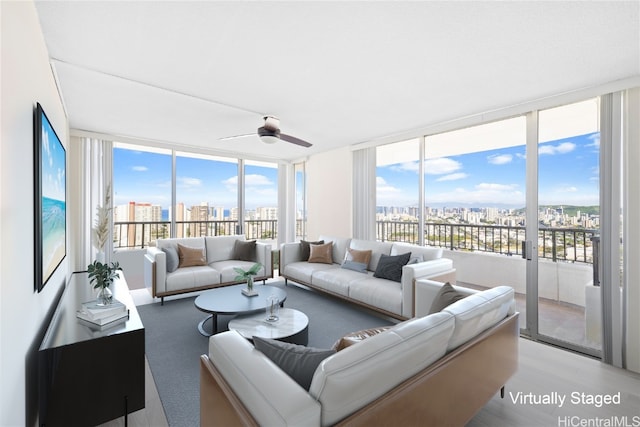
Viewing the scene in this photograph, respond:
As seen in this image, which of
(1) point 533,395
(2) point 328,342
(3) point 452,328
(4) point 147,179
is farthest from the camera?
(4) point 147,179

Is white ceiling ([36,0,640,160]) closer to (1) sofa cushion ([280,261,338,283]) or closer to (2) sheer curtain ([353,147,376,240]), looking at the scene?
(2) sheer curtain ([353,147,376,240])

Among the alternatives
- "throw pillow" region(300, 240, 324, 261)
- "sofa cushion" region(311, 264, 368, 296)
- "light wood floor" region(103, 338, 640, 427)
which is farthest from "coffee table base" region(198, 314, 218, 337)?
"throw pillow" region(300, 240, 324, 261)

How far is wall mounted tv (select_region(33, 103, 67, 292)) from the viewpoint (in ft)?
5.30

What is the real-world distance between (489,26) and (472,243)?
12.2ft

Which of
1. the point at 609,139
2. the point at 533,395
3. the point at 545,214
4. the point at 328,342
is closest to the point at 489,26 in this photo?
the point at 609,139

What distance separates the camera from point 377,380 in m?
1.06

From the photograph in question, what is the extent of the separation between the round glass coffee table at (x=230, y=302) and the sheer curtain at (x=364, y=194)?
2175mm

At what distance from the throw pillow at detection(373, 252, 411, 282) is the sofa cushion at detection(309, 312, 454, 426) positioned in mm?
2325

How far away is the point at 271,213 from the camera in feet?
23.5

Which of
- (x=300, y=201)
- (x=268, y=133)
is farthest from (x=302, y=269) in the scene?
(x=300, y=201)

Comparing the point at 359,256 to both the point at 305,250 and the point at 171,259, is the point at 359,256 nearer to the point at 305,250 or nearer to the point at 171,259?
the point at 305,250

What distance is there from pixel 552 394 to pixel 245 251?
4.14 m

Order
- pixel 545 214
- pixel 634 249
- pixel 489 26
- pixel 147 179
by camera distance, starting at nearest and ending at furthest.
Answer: pixel 489 26
pixel 634 249
pixel 545 214
pixel 147 179

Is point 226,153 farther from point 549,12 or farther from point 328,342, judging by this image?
point 549,12
